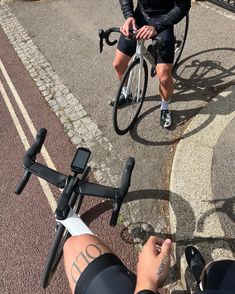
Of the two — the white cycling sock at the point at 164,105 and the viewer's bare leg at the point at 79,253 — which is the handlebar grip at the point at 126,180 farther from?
the white cycling sock at the point at 164,105

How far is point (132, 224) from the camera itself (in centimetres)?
427

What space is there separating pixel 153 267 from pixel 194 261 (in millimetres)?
1504

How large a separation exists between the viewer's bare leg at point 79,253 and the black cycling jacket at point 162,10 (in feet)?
10.2

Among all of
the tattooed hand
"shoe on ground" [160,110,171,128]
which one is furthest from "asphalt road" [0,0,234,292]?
the tattooed hand

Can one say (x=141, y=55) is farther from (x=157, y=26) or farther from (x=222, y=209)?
(x=222, y=209)

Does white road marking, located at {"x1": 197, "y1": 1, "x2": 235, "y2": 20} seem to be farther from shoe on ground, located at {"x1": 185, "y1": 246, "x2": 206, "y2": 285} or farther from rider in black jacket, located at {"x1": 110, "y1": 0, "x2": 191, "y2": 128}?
shoe on ground, located at {"x1": 185, "y1": 246, "x2": 206, "y2": 285}

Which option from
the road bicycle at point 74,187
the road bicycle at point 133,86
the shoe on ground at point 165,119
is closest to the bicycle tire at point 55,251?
the road bicycle at point 74,187

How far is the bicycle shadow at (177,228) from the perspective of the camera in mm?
3805

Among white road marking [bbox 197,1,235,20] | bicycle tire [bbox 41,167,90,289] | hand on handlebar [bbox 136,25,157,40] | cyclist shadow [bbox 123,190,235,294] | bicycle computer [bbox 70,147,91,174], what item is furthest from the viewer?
white road marking [bbox 197,1,235,20]

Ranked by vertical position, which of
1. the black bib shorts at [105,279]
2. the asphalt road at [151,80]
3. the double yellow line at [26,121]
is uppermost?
the black bib shorts at [105,279]

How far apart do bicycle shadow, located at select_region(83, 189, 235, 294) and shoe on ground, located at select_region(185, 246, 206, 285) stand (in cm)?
25

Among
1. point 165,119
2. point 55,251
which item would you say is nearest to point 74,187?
point 55,251

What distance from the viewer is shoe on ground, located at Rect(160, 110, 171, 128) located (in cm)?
541

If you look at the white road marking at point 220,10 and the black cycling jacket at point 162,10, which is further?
the white road marking at point 220,10
